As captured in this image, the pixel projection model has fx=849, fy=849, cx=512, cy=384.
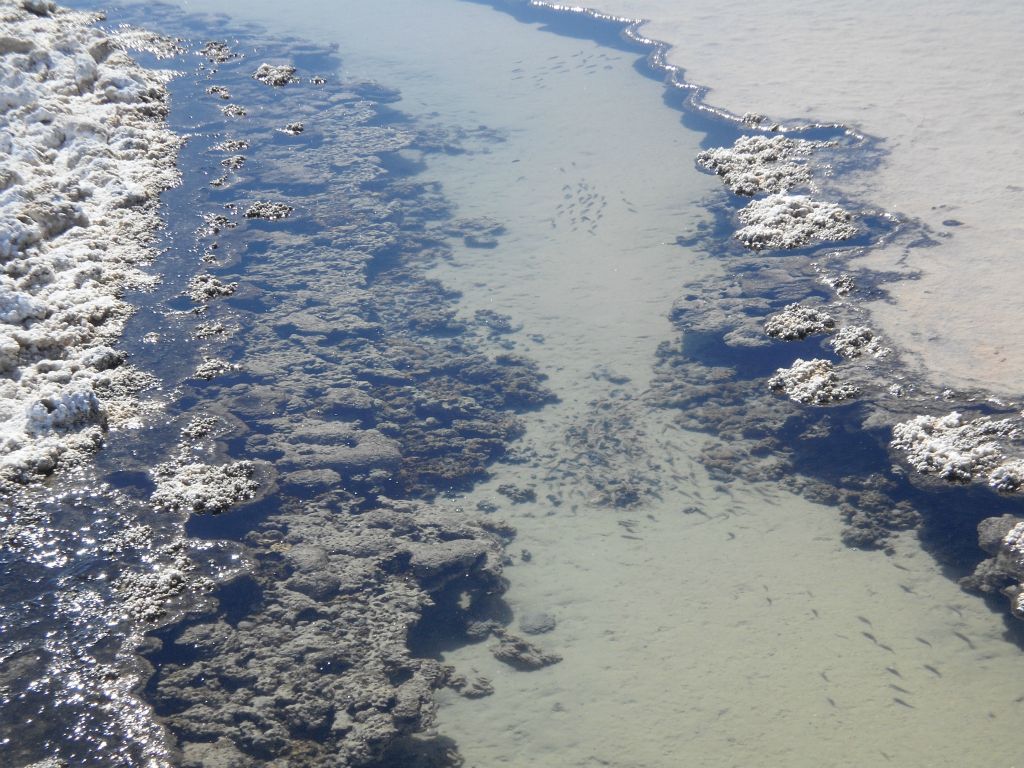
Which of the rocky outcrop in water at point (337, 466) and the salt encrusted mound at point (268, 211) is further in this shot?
the salt encrusted mound at point (268, 211)

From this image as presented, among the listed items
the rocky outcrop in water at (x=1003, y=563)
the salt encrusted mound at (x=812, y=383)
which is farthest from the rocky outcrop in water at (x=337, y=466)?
the rocky outcrop in water at (x=1003, y=563)

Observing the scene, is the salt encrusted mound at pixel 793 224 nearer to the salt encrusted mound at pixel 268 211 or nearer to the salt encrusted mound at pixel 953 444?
the salt encrusted mound at pixel 953 444

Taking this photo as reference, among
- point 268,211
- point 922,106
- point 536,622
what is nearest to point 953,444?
point 536,622

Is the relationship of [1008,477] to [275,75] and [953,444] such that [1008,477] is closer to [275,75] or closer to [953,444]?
[953,444]

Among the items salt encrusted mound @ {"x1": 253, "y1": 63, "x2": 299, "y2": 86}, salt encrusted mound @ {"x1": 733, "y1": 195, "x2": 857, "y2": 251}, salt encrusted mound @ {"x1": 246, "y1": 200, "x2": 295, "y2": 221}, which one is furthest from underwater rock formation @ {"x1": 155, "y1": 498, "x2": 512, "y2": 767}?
salt encrusted mound @ {"x1": 253, "y1": 63, "x2": 299, "y2": 86}

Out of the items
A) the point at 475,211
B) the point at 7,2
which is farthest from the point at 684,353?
the point at 7,2

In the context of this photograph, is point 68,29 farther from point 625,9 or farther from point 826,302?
A: point 826,302
